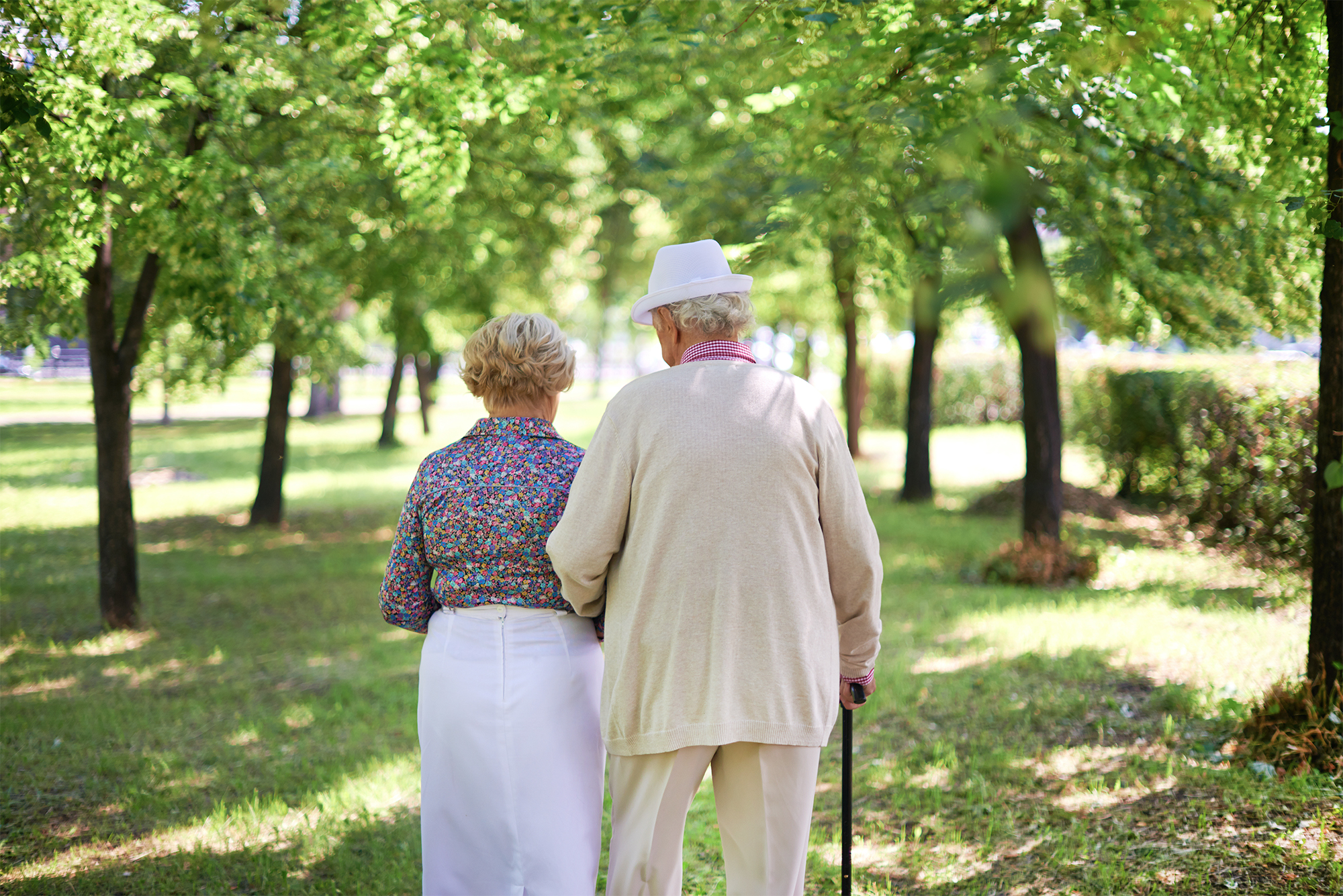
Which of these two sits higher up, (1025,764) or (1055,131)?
(1055,131)

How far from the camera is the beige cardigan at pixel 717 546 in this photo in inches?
92.7

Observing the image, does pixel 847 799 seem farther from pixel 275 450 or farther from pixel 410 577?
pixel 275 450

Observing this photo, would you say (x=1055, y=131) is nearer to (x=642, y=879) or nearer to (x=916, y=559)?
(x=642, y=879)

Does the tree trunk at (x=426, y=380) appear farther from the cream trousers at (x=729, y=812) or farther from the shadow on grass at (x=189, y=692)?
the cream trousers at (x=729, y=812)

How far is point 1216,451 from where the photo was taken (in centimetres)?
993

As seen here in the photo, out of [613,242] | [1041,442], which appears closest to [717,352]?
[1041,442]

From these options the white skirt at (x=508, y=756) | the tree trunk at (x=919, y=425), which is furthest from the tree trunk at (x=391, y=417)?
the white skirt at (x=508, y=756)

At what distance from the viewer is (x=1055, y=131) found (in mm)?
3379

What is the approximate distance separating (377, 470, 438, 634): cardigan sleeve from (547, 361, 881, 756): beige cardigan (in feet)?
1.62

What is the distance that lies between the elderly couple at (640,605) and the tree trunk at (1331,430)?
2531mm

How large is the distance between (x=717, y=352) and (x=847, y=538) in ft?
1.93

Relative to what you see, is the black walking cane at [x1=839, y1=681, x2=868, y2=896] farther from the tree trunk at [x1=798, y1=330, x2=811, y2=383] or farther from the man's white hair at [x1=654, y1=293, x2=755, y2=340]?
the tree trunk at [x1=798, y1=330, x2=811, y2=383]

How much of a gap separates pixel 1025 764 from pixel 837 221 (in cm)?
295

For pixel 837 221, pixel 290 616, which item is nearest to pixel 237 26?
pixel 837 221
